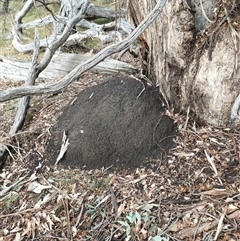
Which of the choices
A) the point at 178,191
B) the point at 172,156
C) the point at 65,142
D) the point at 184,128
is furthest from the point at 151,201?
the point at 65,142

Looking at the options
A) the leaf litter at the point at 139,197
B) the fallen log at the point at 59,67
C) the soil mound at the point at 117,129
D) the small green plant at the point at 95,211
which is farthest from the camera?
the fallen log at the point at 59,67

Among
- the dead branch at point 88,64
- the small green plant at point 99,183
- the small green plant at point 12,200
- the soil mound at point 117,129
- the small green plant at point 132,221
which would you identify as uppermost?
the dead branch at point 88,64

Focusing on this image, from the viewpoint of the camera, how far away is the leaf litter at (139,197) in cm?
190

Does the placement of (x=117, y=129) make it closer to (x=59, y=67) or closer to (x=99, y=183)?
(x=99, y=183)

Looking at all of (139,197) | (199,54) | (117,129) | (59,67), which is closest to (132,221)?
(139,197)

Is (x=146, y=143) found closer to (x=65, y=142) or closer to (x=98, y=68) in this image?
(x=65, y=142)

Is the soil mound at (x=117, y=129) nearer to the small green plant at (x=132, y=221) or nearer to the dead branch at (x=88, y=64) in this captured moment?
the small green plant at (x=132, y=221)

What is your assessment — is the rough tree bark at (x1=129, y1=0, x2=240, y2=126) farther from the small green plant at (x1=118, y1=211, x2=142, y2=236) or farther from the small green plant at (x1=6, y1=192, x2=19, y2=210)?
the small green plant at (x1=6, y1=192, x2=19, y2=210)

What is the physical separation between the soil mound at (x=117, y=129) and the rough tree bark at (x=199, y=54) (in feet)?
0.68

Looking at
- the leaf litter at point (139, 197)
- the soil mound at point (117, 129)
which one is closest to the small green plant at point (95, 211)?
the leaf litter at point (139, 197)

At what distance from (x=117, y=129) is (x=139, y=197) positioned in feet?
1.74

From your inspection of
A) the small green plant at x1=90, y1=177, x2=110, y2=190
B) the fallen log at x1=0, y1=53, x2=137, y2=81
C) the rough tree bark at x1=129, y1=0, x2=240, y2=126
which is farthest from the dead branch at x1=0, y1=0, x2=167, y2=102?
the fallen log at x1=0, y1=53, x2=137, y2=81

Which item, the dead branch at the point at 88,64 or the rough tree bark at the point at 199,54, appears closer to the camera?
the dead branch at the point at 88,64

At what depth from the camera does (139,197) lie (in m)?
2.09
